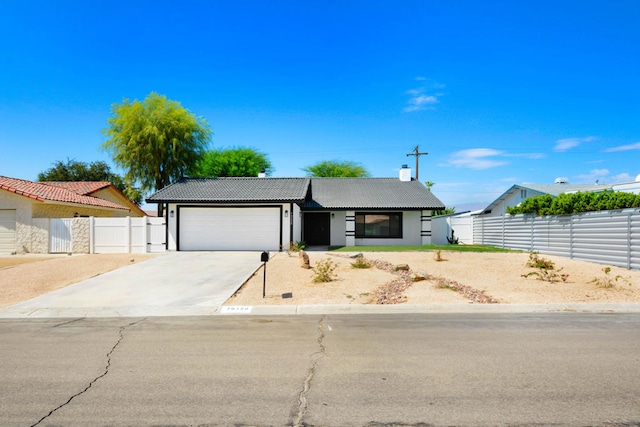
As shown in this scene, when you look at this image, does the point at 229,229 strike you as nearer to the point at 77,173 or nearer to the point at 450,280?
the point at 450,280

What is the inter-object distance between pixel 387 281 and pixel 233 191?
44.5 ft

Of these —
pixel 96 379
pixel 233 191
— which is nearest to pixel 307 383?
pixel 96 379

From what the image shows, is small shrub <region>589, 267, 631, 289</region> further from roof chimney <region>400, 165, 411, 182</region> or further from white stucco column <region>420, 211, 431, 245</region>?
roof chimney <region>400, 165, 411, 182</region>

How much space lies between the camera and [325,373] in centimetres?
469

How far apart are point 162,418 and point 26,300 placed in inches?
324

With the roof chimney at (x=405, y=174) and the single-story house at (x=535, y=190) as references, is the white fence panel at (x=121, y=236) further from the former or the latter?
the single-story house at (x=535, y=190)

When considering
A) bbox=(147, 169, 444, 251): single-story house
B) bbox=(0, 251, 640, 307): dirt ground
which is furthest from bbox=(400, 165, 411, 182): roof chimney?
bbox=(0, 251, 640, 307): dirt ground

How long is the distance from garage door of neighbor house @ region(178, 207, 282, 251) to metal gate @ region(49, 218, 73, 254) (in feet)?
18.7

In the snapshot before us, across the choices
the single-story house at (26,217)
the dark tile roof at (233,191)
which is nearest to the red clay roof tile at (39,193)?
the single-story house at (26,217)

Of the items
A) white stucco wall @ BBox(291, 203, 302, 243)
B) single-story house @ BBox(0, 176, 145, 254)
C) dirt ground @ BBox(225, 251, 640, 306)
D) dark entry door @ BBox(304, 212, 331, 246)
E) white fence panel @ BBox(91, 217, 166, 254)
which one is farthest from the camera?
dark entry door @ BBox(304, 212, 331, 246)

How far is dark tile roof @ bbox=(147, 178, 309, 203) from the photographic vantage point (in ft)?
68.9

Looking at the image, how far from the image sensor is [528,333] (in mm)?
6406

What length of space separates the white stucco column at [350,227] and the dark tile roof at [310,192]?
0.65 metres

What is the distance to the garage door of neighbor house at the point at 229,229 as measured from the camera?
21.2m
